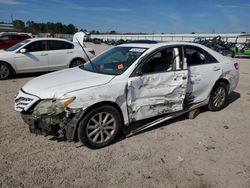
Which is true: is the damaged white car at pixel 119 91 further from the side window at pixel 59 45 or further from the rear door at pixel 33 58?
the side window at pixel 59 45

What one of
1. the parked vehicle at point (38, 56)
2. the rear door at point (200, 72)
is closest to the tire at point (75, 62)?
the parked vehicle at point (38, 56)

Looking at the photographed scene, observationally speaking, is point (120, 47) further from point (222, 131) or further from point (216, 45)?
point (216, 45)

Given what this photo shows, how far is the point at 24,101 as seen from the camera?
3.97 meters

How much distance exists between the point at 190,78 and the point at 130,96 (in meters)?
1.54

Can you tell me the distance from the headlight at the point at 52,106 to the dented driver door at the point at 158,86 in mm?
1036

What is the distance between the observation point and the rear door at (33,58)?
9344mm

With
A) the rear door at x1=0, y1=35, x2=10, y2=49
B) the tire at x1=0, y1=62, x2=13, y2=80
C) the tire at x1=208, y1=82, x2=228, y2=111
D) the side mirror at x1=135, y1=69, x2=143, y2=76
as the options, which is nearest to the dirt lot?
the tire at x1=208, y1=82, x2=228, y2=111

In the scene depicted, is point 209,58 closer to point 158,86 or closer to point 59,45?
point 158,86

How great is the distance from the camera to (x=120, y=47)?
17.3 ft

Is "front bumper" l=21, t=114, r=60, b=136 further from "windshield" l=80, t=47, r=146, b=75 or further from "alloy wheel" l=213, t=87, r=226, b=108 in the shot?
→ "alloy wheel" l=213, t=87, r=226, b=108

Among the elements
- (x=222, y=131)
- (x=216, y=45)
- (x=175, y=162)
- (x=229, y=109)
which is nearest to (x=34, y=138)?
(x=175, y=162)

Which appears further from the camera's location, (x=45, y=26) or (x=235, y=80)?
(x=45, y=26)

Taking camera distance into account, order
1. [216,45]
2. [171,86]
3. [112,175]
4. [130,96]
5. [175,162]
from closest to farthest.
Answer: [112,175]
[175,162]
[130,96]
[171,86]
[216,45]

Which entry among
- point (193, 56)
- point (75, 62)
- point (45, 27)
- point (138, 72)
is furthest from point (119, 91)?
point (45, 27)
